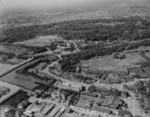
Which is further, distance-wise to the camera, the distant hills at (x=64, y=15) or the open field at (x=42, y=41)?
the distant hills at (x=64, y=15)

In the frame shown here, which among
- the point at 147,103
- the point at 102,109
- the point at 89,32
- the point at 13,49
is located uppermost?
the point at 89,32

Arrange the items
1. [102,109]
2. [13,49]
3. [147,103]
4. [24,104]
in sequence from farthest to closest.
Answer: [13,49]
[24,104]
[147,103]
[102,109]

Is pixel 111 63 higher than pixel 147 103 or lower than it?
higher

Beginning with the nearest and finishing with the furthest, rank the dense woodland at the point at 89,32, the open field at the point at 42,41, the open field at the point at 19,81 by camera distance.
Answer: the open field at the point at 19,81
the open field at the point at 42,41
the dense woodland at the point at 89,32

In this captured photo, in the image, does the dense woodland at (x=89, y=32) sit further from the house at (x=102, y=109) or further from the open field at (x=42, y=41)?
the house at (x=102, y=109)

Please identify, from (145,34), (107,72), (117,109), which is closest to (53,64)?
(107,72)

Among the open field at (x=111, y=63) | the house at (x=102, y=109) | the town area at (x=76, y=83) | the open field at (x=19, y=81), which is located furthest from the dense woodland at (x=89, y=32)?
the house at (x=102, y=109)

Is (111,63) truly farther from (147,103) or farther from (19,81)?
(19,81)

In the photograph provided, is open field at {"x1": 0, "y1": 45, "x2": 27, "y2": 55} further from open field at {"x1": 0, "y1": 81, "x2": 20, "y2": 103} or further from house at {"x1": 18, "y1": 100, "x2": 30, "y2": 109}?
house at {"x1": 18, "y1": 100, "x2": 30, "y2": 109}

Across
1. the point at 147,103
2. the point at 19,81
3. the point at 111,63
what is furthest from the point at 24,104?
the point at 111,63
